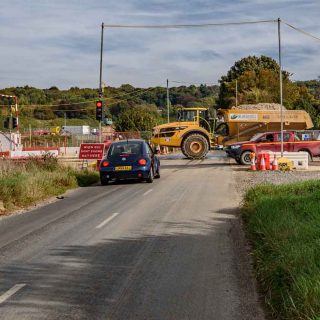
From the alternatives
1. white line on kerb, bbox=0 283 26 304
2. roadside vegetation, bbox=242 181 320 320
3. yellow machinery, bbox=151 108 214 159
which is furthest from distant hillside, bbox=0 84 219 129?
white line on kerb, bbox=0 283 26 304

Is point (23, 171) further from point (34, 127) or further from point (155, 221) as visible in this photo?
point (34, 127)

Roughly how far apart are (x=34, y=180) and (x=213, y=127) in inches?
775

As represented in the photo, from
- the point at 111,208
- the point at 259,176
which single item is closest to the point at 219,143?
the point at 259,176

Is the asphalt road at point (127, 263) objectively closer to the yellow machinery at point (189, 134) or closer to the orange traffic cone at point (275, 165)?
the orange traffic cone at point (275, 165)

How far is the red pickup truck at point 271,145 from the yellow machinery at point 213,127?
539cm

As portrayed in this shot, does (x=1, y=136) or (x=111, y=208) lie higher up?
(x=1, y=136)

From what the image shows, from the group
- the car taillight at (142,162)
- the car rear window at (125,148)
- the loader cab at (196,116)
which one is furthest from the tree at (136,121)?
the car taillight at (142,162)

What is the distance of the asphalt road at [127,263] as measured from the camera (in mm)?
5551

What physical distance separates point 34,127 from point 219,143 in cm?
5983

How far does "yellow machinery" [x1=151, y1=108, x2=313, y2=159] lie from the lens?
33656 mm

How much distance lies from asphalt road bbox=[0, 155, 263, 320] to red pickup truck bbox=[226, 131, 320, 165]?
14.4 meters

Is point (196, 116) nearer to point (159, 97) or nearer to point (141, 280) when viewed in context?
point (141, 280)

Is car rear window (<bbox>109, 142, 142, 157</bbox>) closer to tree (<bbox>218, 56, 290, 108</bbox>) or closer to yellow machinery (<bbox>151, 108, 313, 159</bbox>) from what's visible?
yellow machinery (<bbox>151, 108, 313, 159</bbox>)

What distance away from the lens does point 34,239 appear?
9445 millimetres
